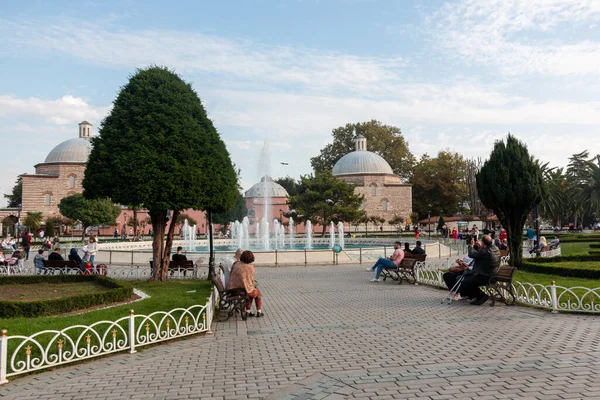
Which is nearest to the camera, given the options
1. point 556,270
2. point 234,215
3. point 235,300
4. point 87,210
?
point 235,300

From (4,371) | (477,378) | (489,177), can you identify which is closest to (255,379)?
(477,378)

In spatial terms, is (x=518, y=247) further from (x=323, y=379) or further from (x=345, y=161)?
(x=345, y=161)

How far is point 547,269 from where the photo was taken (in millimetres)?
12953

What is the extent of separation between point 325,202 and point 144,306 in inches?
1187

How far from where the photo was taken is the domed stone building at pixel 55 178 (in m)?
49.7

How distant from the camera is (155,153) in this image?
11.4 meters

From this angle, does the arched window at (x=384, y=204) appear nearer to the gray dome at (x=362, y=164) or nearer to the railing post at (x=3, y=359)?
the gray dome at (x=362, y=164)

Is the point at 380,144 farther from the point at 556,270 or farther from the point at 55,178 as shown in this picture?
the point at 556,270

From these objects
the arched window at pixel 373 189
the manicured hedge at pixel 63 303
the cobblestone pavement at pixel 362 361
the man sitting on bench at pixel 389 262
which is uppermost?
the arched window at pixel 373 189

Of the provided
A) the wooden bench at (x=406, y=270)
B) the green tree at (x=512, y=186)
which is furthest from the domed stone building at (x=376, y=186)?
the wooden bench at (x=406, y=270)

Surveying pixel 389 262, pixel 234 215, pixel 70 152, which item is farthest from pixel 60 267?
pixel 70 152

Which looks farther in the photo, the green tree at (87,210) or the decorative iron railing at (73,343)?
the green tree at (87,210)

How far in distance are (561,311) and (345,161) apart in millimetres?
48934

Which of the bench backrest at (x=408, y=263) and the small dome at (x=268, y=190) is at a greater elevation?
the small dome at (x=268, y=190)
